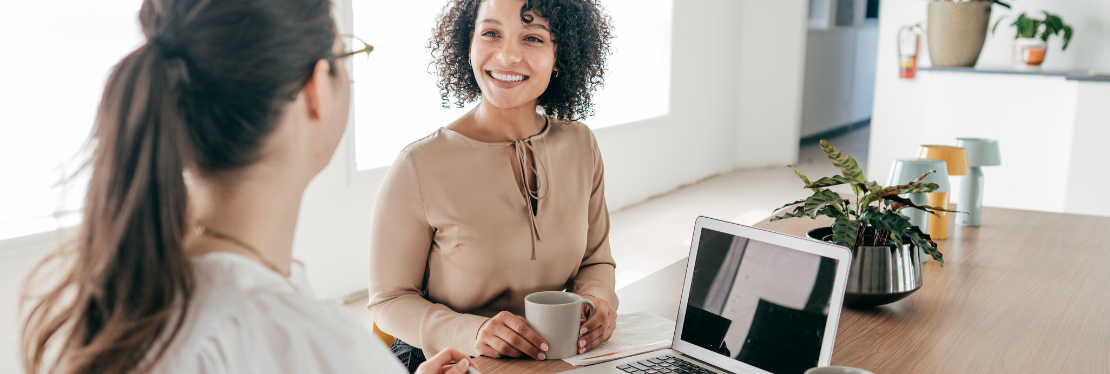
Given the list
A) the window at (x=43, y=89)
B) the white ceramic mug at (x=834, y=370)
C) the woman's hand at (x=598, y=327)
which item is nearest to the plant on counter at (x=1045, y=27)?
the woman's hand at (x=598, y=327)

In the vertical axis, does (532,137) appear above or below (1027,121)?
above

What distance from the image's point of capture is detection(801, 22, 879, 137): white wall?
7.62 m

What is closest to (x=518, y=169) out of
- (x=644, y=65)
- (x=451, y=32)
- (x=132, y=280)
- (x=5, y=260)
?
(x=451, y=32)

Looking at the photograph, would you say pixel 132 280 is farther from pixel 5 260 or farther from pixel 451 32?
pixel 5 260

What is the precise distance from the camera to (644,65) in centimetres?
541

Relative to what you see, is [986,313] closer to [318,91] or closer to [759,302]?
[759,302]

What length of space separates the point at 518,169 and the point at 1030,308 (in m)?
0.93

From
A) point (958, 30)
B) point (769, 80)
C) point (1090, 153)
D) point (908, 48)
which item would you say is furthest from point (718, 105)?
point (1090, 153)

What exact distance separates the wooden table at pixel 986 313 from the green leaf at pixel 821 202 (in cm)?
19

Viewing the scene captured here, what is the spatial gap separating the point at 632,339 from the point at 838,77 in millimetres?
7624

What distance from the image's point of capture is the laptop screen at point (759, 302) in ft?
3.33

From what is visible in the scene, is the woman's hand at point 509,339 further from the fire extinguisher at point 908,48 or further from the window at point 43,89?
the fire extinguisher at point 908,48

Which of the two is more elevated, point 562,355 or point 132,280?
point 132,280

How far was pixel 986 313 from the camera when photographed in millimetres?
1402
